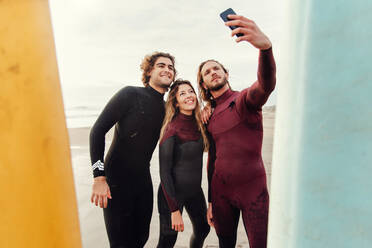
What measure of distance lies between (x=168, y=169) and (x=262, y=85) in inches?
37.5

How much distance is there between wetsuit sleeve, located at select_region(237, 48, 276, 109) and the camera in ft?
4.36

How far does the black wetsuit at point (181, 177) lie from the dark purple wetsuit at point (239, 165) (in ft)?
0.49

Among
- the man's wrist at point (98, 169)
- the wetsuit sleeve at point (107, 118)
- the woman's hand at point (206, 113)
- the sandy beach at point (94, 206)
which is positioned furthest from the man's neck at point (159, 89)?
the man's wrist at point (98, 169)

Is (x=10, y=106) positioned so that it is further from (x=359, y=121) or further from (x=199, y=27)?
(x=199, y=27)

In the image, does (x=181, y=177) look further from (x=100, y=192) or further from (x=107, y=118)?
(x=107, y=118)

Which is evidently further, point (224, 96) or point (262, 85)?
point (224, 96)

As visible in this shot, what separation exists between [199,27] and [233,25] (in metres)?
0.72

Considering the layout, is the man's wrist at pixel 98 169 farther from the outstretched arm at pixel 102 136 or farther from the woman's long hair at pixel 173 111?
the woman's long hair at pixel 173 111

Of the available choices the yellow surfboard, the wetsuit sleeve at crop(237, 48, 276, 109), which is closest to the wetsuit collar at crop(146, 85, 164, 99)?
the wetsuit sleeve at crop(237, 48, 276, 109)

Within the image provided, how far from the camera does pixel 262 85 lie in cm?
148

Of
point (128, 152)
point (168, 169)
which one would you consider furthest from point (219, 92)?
point (128, 152)

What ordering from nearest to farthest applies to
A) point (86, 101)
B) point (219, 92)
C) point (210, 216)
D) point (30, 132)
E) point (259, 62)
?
1. point (30, 132)
2. point (259, 62)
3. point (86, 101)
4. point (219, 92)
5. point (210, 216)

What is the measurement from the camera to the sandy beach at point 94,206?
194 centimetres

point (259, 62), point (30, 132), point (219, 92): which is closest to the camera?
point (30, 132)
